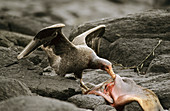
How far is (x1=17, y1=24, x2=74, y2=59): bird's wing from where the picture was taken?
4172 millimetres

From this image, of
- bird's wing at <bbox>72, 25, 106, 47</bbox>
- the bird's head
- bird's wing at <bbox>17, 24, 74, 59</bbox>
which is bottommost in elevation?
the bird's head

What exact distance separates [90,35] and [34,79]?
5.46 feet

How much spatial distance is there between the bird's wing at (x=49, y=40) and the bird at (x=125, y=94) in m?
0.99

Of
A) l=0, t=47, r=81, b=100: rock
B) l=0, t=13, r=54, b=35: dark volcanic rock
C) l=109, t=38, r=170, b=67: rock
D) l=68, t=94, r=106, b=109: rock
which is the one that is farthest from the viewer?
l=0, t=13, r=54, b=35: dark volcanic rock

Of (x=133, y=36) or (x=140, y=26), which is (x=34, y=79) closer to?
(x=133, y=36)

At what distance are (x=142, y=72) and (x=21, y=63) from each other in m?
2.15

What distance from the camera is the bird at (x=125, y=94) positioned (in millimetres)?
3377

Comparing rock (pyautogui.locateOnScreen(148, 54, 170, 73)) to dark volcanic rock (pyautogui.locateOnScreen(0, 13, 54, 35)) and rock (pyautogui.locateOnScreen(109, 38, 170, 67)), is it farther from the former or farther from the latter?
dark volcanic rock (pyautogui.locateOnScreen(0, 13, 54, 35))

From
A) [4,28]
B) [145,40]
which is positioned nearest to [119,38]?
[145,40]

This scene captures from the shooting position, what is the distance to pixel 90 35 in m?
5.36

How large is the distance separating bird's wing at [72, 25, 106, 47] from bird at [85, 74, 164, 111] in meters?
1.26

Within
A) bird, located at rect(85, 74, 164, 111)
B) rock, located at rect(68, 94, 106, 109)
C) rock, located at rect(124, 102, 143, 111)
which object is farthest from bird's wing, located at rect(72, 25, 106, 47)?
rock, located at rect(124, 102, 143, 111)

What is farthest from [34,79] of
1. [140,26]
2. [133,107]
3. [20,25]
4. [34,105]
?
[20,25]

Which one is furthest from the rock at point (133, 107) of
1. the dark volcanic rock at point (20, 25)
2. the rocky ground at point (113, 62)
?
the dark volcanic rock at point (20, 25)
